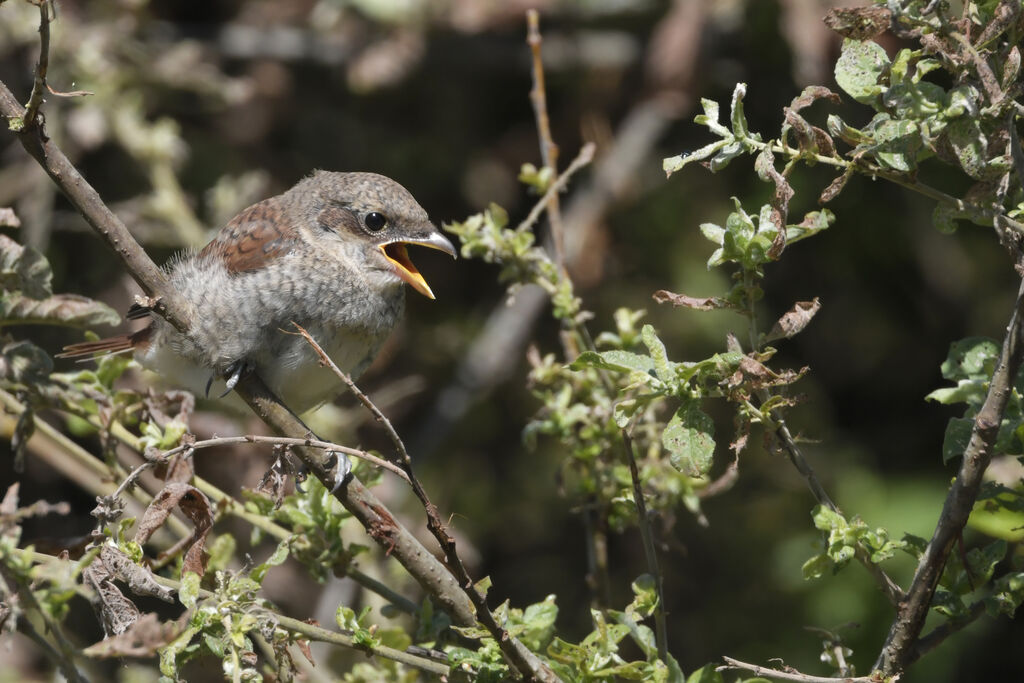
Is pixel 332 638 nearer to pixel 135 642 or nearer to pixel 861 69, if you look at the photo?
pixel 135 642

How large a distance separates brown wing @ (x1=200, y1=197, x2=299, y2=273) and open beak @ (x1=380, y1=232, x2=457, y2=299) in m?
0.27

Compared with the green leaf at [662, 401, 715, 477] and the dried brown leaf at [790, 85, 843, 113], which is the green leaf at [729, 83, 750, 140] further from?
the green leaf at [662, 401, 715, 477]

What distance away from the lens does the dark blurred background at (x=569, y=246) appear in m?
4.54

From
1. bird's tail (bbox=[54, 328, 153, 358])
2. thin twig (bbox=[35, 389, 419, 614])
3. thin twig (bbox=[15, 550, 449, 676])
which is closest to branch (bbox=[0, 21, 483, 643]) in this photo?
thin twig (bbox=[15, 550, 449, 676])

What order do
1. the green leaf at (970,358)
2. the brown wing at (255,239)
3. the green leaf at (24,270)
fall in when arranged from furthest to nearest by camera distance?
1. the brown wing at (255,239)
2. the green leaf at (24,270)
3. the green leaf at (970,358)

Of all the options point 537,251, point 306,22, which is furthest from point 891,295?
point 537,251

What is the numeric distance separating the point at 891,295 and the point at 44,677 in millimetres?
3860

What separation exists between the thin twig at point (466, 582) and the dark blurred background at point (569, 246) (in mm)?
2691

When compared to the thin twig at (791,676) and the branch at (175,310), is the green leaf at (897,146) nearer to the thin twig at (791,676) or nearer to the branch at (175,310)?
the thin twig at (791,676)

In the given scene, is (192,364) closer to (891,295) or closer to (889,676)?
(889,676)

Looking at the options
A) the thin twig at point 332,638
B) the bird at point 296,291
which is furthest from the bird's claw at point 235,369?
the thin twig at point 332,638

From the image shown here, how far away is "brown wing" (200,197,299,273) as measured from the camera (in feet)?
9.75

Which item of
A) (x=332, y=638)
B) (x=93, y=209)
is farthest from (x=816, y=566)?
(x=93, y=209)

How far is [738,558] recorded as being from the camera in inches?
201
